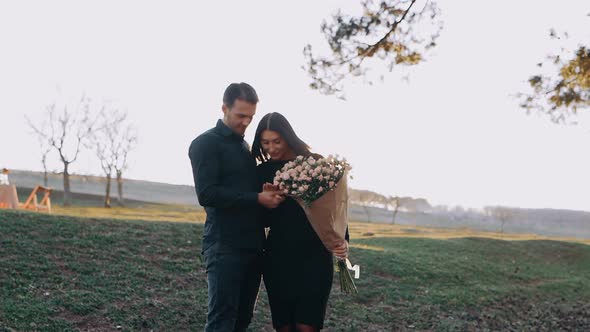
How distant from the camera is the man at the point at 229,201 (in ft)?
13.3

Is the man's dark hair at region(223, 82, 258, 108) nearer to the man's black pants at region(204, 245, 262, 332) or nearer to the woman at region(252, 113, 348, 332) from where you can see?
the woman at region(252, 113, 348, 332)

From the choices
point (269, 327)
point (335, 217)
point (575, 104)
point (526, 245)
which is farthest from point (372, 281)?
point (526, 245)

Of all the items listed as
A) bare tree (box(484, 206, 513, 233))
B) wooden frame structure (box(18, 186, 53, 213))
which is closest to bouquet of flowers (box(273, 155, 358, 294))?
wooden frame structure (box(18, 186, 53, 213))

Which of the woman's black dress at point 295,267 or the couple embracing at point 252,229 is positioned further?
the woman's black dress at point 295,267

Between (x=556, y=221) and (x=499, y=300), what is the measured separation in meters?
123

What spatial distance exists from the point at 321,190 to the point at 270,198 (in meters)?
0.42

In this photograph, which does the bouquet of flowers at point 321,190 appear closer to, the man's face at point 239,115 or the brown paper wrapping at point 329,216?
the brown paper wrapping at point 329,216

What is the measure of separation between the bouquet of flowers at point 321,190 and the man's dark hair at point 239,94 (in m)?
0.57

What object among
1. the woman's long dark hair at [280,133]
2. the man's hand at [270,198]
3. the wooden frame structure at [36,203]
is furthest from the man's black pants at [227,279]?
the wooden frame structure at [36,203]

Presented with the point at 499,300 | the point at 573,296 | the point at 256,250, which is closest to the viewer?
the point at 256,250

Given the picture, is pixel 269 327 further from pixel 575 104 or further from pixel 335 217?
pixel 575 104

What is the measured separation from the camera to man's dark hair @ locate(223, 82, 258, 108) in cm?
423

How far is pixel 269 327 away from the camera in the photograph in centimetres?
884

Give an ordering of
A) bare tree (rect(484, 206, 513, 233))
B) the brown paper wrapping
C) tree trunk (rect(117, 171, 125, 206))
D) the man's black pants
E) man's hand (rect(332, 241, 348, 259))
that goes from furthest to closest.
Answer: bare tree (rect(484, 206, 513, 233))
tree trunk (rect(117, 171, 125, 206))
man's hand (rect(332, 241, 348, 259))
the brown paper wrapping
the man's black pants
